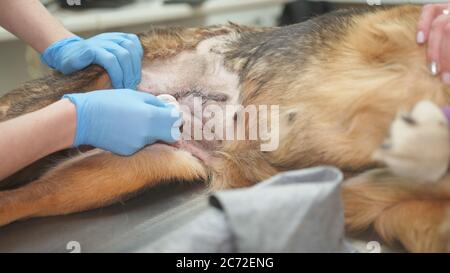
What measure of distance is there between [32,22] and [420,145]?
169 centimetres

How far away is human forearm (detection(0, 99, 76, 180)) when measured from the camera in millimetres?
1455

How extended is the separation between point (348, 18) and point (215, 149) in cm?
67

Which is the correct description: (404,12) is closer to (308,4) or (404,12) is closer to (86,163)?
(86,163)

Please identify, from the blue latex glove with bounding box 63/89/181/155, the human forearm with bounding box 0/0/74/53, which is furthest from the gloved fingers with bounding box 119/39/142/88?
the human forearm with bounding box 0/0/74/53

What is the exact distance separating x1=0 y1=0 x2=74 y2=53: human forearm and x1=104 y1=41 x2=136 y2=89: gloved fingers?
1.11 feet

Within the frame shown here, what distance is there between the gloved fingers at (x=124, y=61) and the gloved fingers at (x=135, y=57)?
0.6 inches

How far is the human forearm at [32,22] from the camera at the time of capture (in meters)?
2.07

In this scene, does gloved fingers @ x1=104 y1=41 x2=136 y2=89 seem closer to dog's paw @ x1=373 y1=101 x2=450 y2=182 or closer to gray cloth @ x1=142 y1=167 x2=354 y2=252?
gray cloth @ x1=142 y1=167 x2=354 y2=252

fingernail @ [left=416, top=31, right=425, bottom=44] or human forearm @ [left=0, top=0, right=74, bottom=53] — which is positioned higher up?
human forearm @ [left=0, top=0, right=74, bottom=53]

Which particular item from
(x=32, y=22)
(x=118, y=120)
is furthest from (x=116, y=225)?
(x=32, y=22)

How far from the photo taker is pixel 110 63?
1.86 m

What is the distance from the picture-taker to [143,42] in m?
2.08

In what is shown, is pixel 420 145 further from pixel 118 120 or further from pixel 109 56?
pixel 109 56

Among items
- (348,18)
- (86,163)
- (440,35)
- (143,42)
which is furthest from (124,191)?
(440,35)
